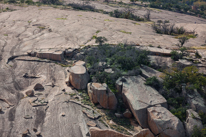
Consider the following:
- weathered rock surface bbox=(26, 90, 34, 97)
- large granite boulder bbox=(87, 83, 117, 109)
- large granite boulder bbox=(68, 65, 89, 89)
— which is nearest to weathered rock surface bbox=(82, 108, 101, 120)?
large granite boulder bbox=(87, 83, 117, 109)

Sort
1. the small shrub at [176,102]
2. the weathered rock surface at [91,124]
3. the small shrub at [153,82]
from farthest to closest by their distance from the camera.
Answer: the small shrub at [153,82], the small shrub at [176,102], the weathered rock surface at [91,124]

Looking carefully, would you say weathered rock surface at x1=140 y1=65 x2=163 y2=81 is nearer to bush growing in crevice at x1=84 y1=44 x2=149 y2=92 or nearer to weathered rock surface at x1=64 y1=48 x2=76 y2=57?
bush growing in crevice at x1=84 y1=44 x2=149 y2=92

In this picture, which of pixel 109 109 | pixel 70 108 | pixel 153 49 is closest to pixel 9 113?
pixel 70 108

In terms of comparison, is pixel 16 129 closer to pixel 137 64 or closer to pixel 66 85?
pixel 66 85

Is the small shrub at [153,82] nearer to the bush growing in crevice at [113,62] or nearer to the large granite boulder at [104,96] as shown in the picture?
the bush growing in crevice at [113,62]

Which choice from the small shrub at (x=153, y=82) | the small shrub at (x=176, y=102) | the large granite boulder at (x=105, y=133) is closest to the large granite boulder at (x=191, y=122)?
the small shrub at (x=176, y=102)
